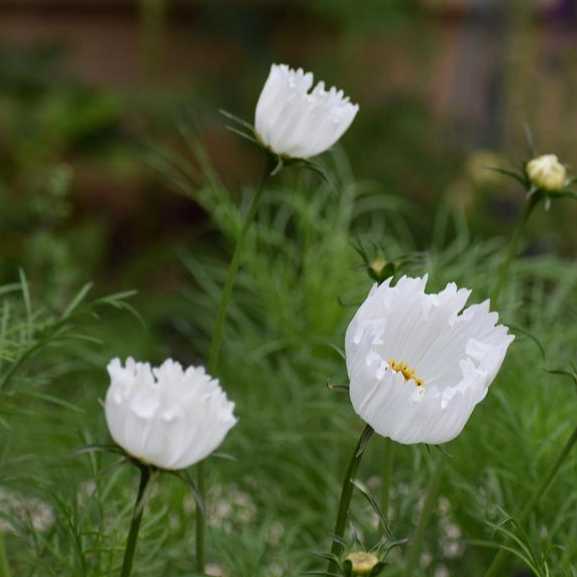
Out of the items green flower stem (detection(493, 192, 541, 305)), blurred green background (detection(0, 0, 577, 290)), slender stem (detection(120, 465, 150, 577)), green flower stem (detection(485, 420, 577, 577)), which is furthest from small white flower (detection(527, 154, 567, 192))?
blurred green background (detection(0, 0, 577, 290))

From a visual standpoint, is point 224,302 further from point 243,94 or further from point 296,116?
point 243,94

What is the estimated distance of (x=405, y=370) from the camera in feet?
1.43

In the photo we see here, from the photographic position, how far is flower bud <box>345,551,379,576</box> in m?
0.41

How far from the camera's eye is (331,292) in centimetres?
90

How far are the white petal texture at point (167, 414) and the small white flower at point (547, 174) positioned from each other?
0.69 ft

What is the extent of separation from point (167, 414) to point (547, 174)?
231mm

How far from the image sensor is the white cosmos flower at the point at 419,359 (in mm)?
395

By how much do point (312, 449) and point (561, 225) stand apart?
1.16 m

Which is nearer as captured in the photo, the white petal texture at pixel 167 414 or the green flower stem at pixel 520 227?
the white petal texture at pixel 167 414

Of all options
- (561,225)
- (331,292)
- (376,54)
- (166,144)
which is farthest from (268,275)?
(376,54)

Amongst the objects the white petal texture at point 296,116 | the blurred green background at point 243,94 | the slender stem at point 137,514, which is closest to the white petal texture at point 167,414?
the slender stem at point 137,514

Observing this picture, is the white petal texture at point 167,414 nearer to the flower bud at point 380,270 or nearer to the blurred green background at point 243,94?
the flower bud at point 380,270

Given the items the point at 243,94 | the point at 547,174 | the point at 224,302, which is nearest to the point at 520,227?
the point at 547,174

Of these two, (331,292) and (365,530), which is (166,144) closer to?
(331,292)
